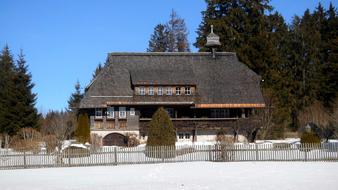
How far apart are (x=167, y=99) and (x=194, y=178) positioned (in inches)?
928

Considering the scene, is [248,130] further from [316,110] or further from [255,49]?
[255,49]

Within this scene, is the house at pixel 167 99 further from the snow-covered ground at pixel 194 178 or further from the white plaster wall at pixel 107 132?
the snow-covered ground at pixel 194 178

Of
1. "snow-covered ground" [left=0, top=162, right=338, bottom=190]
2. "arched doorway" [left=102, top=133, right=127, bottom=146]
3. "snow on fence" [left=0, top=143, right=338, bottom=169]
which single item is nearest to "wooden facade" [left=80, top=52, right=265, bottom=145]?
"arched doorway" [left=102, top=133, right=127, bottom=146]

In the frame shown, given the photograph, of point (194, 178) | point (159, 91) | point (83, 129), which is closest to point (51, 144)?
point (83, 129)

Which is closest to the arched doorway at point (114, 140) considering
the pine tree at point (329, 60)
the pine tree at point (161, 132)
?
the pine tree at point (161, 132)

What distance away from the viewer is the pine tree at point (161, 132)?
29.2 meters

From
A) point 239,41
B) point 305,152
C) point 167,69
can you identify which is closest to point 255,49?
point 239,41

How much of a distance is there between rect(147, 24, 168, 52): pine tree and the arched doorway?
1336 inches

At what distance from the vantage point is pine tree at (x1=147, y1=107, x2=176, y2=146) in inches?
1150

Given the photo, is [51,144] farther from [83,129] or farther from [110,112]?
[110,112]

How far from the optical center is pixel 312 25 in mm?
68125

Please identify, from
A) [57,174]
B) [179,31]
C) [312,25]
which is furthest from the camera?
[179,31]

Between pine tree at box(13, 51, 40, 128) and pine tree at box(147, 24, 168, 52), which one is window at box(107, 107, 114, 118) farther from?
pine tree at box(147, 24, 168, 52)

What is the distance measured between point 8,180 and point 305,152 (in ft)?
51.5
